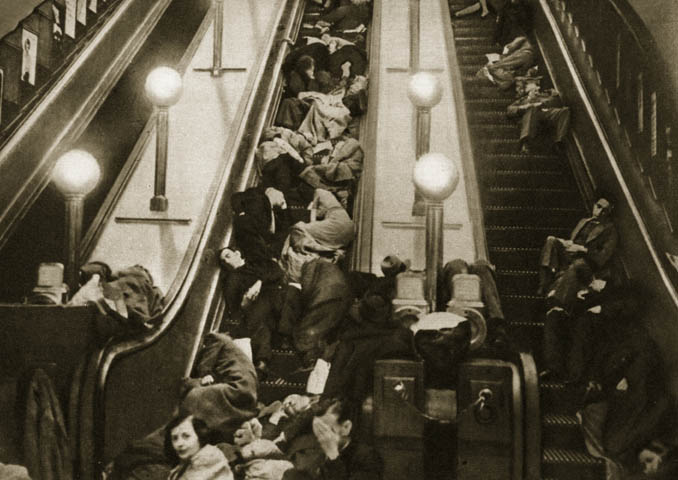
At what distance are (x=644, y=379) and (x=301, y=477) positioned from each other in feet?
7.93

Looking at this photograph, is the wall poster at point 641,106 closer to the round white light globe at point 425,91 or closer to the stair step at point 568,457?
the round white light globe at point 425,91

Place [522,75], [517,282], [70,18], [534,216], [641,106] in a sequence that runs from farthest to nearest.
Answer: [522,75]
[70,18]
[534,216]
[517,282]
[641,106]

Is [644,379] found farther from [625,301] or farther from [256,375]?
[256,375]

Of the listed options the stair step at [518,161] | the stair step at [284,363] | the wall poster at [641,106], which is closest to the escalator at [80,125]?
the stair step at [284,363]

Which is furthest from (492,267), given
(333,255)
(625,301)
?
(333,255)

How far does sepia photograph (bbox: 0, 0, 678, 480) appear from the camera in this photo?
550 cm

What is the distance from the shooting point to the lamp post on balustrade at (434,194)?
650cm

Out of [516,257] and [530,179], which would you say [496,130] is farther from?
[516,257]

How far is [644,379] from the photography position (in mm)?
6059

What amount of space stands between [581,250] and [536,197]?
121 centimetres

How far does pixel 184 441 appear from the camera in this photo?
5.77m

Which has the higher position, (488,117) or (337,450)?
(488,117)

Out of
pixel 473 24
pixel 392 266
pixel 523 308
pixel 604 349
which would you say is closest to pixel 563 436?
pixel 604 349

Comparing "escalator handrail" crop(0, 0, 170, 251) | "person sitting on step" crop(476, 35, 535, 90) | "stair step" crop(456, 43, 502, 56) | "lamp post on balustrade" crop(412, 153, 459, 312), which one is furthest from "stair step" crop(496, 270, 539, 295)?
"stair step" crop(456, 43, 502, 56)
